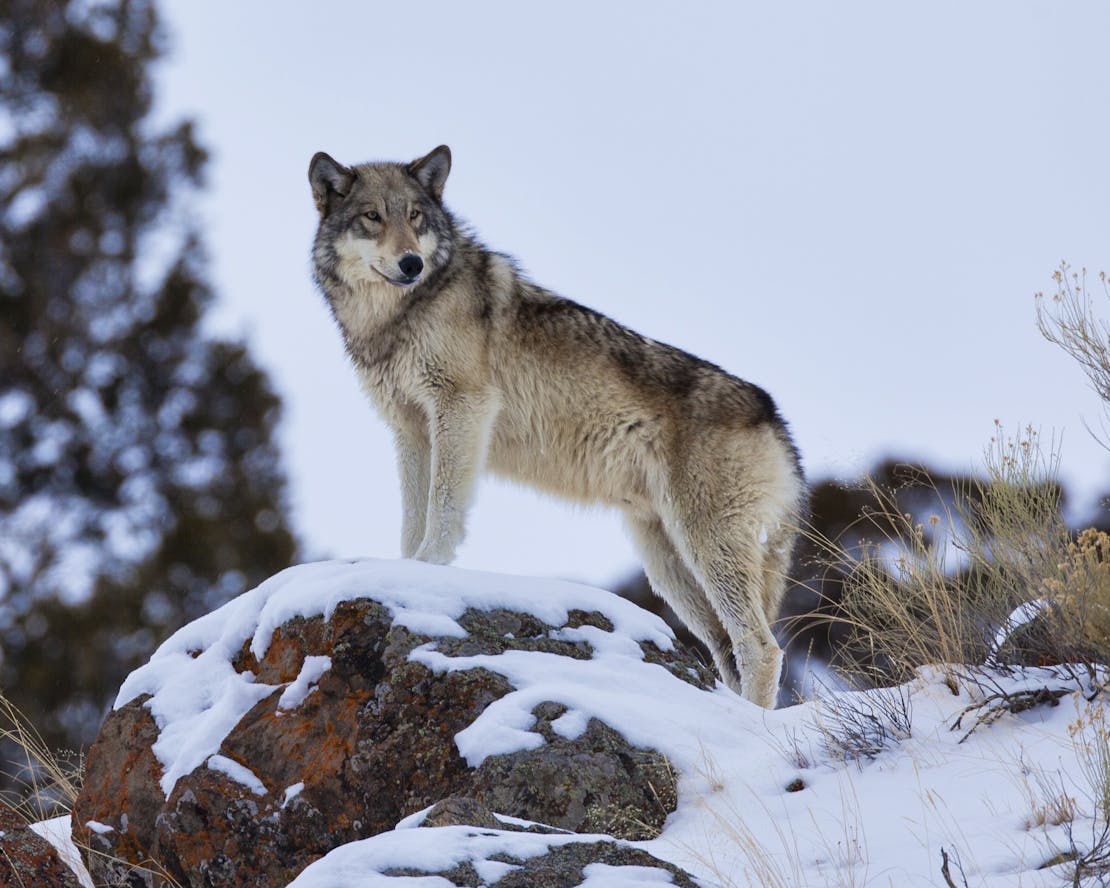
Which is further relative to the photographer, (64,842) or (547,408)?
(547,408)

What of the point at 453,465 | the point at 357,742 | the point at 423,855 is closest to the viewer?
the point at 423,855

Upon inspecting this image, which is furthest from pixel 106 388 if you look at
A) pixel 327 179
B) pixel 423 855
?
pixel 423 855

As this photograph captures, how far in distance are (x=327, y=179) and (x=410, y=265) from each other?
2.95ft

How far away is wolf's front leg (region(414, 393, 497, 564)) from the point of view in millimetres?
6840

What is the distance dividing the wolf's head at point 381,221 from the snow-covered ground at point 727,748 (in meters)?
1.95

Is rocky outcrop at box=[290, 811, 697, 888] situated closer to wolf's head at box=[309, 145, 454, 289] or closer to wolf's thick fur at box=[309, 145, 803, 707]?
wolf's thick fur at box=[309, 145, 803, 707]

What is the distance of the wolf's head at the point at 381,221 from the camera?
7137 mm

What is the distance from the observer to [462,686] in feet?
17.3

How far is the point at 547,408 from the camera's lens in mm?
7523

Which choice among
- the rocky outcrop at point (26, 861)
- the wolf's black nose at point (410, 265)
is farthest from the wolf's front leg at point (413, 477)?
the rocky outcrop at point (26, 861)

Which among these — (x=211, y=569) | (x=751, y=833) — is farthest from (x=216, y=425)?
(x=751, y=833)

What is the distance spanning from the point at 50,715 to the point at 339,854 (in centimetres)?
1360

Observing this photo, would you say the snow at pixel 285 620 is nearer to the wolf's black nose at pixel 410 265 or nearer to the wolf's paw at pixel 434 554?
the wolf's paw at pixel 434 554

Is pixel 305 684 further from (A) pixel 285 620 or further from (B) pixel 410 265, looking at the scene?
(B) pixel 410 265
